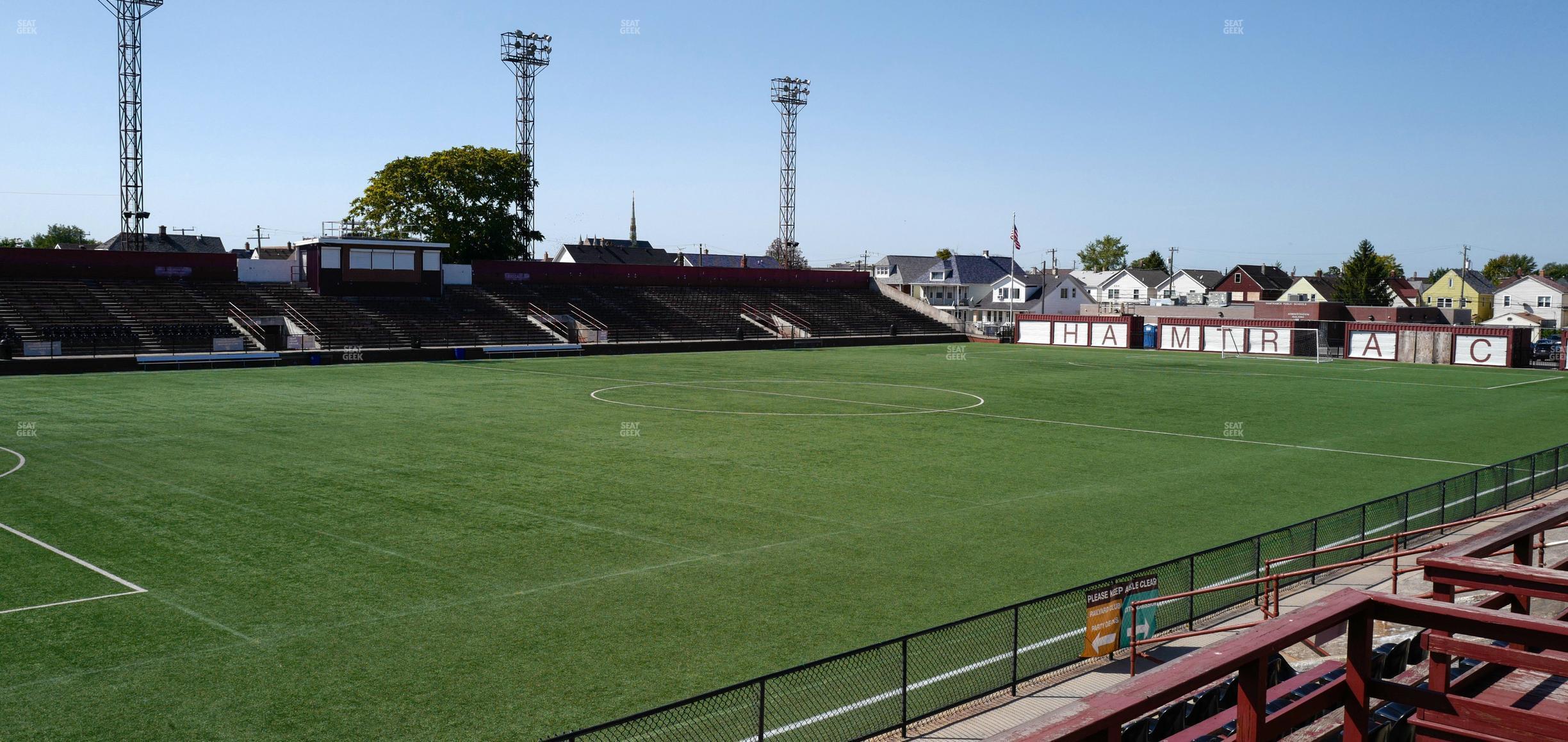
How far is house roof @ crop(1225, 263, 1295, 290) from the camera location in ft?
458

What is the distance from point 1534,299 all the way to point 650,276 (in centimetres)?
9940

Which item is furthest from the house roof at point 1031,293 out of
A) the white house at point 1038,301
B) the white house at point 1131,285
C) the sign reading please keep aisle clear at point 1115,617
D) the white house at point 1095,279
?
the sign reading please keep aisle clear at point 1115,617

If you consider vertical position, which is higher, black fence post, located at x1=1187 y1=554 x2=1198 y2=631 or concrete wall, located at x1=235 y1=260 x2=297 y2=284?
concrete wall, located at x1=235 y1=260 x2=297 y2=284

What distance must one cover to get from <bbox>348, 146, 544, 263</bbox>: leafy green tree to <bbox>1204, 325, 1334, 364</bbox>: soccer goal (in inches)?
2264

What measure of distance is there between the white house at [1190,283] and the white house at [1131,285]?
3.57 ft

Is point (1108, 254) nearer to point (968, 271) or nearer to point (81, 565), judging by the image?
point (968, 271)

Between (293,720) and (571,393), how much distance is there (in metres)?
33.1

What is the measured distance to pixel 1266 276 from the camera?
141375 mm

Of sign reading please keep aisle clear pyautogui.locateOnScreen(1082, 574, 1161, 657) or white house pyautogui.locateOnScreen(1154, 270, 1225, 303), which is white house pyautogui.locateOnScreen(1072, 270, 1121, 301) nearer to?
white house pyautogui.locateOnScreen(1154, 270, 1225, 303)

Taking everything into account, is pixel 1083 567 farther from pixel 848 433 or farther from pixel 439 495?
pixel 848 433

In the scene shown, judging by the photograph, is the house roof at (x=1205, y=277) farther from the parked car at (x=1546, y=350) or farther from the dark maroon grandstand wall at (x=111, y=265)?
the dark maroon grandstand wall at (x=111, y=265)

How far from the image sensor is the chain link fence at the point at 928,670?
36.8 ft

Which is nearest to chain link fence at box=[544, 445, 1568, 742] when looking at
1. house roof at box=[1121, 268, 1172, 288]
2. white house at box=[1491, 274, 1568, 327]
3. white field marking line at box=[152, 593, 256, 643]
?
white field marking line at box=[152, 593, 256, 643]

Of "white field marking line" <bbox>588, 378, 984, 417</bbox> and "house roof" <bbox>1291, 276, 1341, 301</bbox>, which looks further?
"house roof" <bbox>1291, 276, 1341, 301</bbox>
